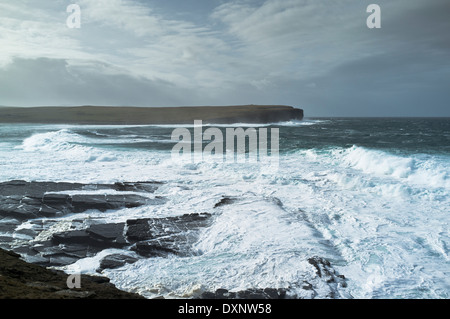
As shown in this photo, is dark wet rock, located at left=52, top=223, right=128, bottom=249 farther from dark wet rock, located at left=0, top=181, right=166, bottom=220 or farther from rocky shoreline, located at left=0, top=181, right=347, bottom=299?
dark wet rock, located at left=0, top=181, right=166, bottom=220

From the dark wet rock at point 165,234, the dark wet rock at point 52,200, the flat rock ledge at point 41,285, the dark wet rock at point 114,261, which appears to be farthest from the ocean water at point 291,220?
the flat rock ledge at point 41,285

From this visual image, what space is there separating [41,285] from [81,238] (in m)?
2.79

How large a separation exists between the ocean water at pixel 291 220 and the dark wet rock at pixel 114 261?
0.12m

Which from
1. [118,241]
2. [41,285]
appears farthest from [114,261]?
[41,285]

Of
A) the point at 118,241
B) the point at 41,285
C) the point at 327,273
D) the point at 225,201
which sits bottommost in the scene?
the point at 327,273

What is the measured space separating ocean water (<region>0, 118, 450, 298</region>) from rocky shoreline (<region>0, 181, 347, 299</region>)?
0.20 meters

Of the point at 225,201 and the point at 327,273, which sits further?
the point at 225,201

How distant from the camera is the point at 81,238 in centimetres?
607

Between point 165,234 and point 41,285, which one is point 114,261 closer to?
point 165,234

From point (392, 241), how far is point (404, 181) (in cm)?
598

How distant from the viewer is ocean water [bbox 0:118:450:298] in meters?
4.73
